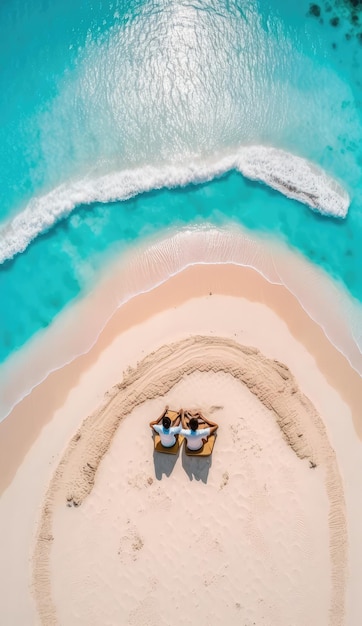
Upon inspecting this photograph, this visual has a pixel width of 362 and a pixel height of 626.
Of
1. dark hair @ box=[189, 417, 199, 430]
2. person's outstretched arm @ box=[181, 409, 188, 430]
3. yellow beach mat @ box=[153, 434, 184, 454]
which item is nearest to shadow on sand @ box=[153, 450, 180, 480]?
yellow beach mat @ box=[153, 434, 184, 454]

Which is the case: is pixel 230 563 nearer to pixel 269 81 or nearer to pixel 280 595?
pixel 280 595

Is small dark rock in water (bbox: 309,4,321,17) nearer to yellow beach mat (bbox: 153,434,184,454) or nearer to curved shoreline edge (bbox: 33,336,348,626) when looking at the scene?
curved shoreline edge (bbox: 33,336,348,626)

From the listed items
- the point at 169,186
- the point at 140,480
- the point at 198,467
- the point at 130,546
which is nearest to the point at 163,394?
the point at 198,467

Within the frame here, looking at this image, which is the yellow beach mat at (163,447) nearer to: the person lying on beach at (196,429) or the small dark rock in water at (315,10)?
the person lying on beach at (196,429)

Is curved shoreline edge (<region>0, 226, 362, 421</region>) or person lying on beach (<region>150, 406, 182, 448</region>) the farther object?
curved shoreline edge (<region>0, 226, 362, 421</region>)

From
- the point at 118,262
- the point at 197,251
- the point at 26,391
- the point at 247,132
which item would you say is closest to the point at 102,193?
the point at 118,262

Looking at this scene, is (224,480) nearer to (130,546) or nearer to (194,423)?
(194,423)
